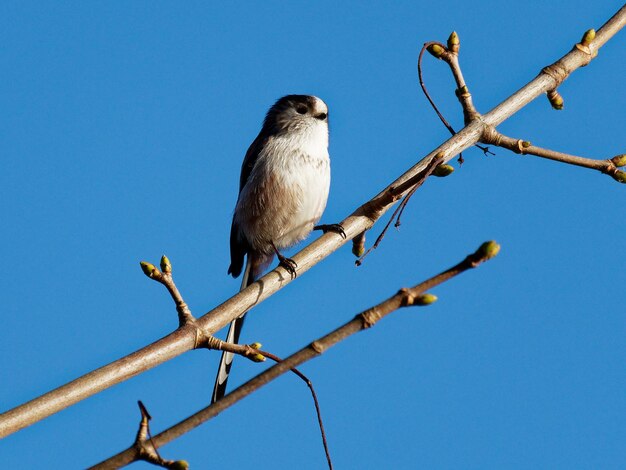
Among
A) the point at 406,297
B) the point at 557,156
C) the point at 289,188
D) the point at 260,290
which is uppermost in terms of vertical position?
the point at 289,188

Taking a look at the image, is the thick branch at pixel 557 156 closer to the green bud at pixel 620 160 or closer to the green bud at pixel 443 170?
the green bud at pixel 620 160

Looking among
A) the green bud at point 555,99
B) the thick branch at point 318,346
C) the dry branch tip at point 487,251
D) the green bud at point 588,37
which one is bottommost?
the thick branch at point 318,346

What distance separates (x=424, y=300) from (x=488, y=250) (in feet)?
0.68

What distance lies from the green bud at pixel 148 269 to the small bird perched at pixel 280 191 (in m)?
2.06

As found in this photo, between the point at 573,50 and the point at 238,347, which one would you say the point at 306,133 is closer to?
the point at 573,50

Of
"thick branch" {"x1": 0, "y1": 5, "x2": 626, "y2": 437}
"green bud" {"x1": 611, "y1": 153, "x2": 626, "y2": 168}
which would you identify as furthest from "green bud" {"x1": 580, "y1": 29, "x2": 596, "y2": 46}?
"green bud" {"x1": 611, "y1": 153, "x2": 626, "y2": 168}

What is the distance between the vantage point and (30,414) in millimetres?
2129

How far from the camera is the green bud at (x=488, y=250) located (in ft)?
5.89

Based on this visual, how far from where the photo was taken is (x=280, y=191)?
5.17 meters

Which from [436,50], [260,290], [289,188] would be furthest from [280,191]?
→ [260,290]

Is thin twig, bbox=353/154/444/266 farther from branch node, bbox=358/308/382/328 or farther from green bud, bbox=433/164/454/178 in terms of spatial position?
branch node, bbox=358/308/382/328

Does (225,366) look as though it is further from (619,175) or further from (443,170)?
(619,175)

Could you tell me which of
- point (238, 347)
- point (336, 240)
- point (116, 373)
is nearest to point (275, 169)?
point (336, 240)

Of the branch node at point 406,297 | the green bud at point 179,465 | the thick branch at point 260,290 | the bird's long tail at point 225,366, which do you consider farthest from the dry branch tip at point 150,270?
the branch node at point 406,297
